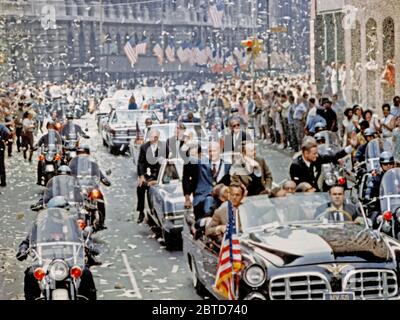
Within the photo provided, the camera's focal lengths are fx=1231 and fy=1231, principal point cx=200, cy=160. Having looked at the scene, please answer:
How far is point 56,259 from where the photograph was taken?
10516mm

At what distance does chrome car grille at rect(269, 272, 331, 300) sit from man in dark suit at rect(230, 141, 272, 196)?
394 centimetres

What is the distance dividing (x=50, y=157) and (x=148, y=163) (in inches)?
200

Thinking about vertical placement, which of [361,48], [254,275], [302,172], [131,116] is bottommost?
[131,116]

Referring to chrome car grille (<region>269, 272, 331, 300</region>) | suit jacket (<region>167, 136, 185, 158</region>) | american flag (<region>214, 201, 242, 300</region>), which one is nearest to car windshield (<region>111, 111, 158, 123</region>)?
suit jacket (<region>167, 136, 185, 158</region>)

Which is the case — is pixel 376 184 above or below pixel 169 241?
above

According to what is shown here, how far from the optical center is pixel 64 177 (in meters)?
14.2

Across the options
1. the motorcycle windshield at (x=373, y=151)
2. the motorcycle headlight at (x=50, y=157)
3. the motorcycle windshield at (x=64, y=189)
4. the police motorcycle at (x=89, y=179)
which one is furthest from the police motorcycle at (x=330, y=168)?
the motorcycle headlight at (x=50, y=157)

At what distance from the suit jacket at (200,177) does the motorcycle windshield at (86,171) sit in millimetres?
2625

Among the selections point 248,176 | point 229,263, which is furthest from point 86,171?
point 229,263

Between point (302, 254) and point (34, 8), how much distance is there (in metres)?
47.4

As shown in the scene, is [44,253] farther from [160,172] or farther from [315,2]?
[315,2]

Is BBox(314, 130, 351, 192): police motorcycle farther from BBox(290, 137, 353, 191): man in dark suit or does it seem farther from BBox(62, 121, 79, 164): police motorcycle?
BBox(62, 121, 79, 164): police motorcycle

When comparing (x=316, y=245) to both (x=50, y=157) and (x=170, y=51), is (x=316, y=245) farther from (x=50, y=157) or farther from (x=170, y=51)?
(x=170, y=51)

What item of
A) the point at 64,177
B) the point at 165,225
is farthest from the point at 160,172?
the point at 64,177
